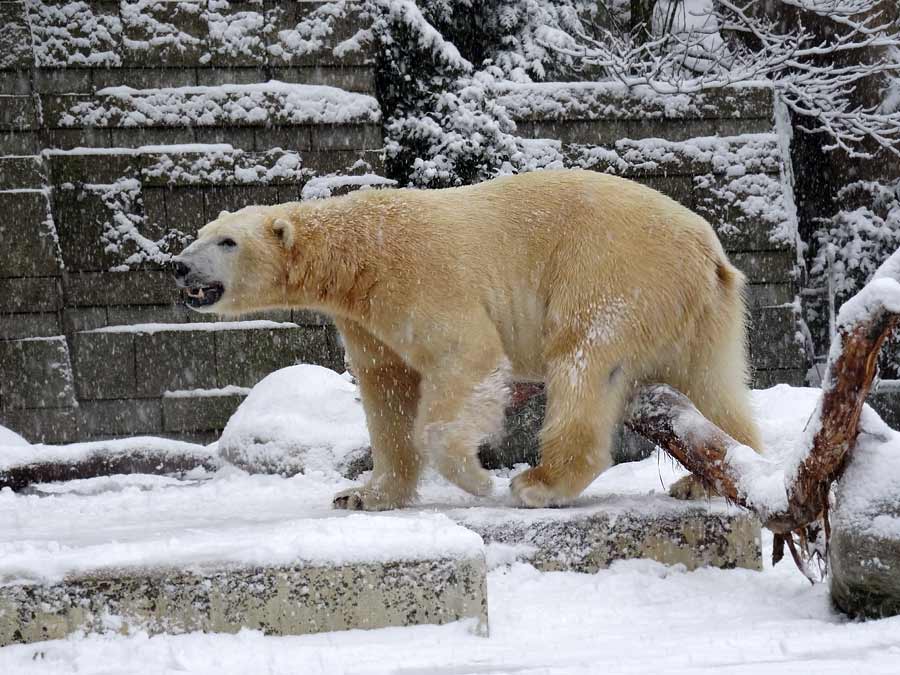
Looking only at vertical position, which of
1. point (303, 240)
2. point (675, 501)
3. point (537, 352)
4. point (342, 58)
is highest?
point (342, 58)

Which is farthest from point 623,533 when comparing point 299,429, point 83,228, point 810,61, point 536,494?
point 810,61

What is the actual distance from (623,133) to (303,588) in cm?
656

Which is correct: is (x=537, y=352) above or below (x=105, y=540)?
above

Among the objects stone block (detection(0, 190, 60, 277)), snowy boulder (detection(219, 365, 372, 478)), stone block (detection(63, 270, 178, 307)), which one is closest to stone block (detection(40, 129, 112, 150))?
stone block (detection(0, 190, 60, 277))

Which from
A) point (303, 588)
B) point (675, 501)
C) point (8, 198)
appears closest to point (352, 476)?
point (675, 501)

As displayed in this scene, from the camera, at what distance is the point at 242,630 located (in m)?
3.15

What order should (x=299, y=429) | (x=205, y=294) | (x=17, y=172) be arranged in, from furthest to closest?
(x=17, y=172) < (x=299, y=429) < (x=205, y=294)

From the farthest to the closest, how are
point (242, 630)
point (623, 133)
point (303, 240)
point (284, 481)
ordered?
point (623, 133)
point (284, 481)
point (303, 240)
point (242, 630)

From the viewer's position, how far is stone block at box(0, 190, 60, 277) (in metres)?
8.06

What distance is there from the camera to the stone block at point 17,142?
→ 812 centimetres

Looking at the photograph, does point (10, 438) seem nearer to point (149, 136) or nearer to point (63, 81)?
point (149, 136)

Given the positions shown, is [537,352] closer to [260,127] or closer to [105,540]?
[105,540]

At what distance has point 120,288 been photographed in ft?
27.1

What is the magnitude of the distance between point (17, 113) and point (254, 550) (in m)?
6.04
